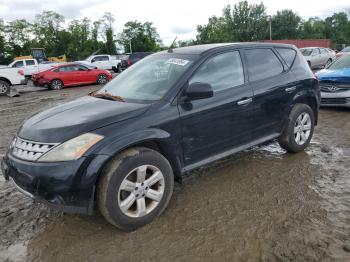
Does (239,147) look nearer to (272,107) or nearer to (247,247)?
(272,107)

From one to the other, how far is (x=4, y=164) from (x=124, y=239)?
144 centimetres

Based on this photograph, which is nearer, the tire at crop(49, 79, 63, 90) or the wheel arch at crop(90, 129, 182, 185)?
the wheel arch at crop(90, 129, 182, 185)

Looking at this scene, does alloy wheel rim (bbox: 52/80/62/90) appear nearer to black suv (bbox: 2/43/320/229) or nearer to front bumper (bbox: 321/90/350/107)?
front bumper (bbox: 321/90/350/107)

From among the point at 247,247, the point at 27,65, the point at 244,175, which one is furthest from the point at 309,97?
the point at 27,65

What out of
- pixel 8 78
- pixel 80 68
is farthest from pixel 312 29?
pixel 8 78

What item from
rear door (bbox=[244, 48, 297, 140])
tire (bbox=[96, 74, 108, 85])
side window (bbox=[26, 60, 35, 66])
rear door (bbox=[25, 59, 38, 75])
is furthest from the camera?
side window (bbox=[26, 60, 35, 66])

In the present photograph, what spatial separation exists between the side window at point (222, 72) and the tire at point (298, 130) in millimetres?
1158

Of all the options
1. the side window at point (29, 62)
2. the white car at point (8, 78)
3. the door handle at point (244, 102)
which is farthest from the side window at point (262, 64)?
the side window at point (29, 62)

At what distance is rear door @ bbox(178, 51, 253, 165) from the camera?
3.74 m

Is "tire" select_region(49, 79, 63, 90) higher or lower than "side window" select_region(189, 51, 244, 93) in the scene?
lower

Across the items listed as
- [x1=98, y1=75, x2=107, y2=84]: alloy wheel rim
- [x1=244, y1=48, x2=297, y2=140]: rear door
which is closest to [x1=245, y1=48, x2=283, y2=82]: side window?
[x1=244, y1=48, x2=297, y2=140]: rear door

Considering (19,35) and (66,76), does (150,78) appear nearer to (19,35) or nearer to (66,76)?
(66,76)

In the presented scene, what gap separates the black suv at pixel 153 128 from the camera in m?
3.04

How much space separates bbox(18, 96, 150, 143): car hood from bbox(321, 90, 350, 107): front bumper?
612cm
